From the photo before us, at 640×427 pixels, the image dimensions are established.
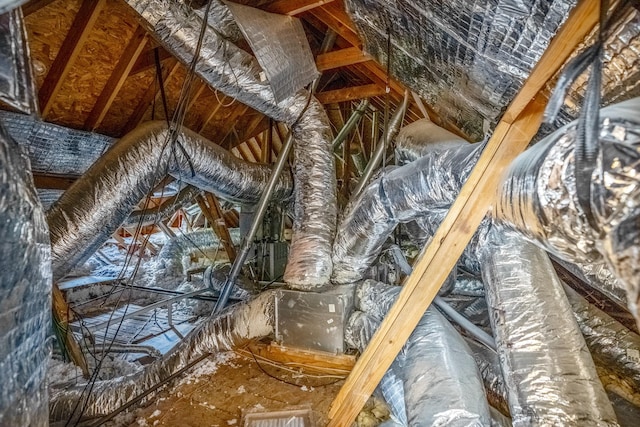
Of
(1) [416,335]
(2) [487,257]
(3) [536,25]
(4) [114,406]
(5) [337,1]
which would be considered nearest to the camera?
(3) [536,25]

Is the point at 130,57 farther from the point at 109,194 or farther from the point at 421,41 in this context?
the point at 421,41

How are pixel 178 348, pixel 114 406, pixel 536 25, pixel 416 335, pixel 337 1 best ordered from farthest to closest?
pixel 178 348 < pixel 114 406 < pixel 337 1 < pixel 416 335 < pixel 536 25

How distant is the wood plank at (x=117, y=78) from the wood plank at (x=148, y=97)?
0.23 m

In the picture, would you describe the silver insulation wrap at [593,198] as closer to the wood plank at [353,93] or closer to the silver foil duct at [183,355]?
the silver foil duct at [183,355]

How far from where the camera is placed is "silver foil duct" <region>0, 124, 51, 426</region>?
2.15ft

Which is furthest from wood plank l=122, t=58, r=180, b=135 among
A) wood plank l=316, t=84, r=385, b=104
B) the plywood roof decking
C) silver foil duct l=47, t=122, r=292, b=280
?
wood plank l=316, t=84, r=385, b=104

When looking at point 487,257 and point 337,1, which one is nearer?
point 487,257

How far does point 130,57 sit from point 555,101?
2.38 metres

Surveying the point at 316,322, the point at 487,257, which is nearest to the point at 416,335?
the point at 487,257

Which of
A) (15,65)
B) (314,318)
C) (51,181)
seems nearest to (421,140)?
(314,318)

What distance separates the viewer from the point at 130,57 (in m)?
2.15

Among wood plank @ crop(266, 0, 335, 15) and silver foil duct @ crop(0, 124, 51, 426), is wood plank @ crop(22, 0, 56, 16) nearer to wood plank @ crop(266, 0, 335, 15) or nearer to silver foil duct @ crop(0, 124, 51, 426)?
wood plank @ crop(266, 0, 335, 15)

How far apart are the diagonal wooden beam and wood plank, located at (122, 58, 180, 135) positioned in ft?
7.68

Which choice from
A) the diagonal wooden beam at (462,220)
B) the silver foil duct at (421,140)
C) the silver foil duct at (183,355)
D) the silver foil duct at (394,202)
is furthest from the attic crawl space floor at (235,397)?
the silver foil duct at (421,140)
